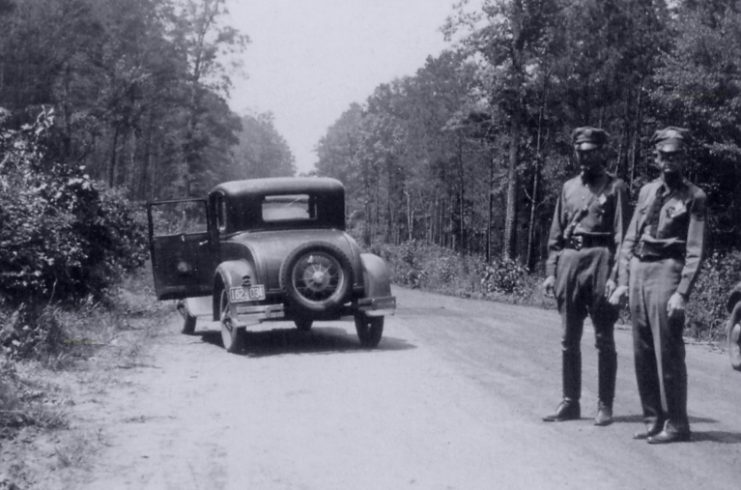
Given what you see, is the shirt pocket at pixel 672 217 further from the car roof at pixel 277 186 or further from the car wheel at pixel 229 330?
the car roof at pixel 277 186

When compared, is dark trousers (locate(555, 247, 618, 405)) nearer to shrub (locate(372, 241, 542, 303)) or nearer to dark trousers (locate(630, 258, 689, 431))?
dark trousers (locate(630, 258, 689, 431))

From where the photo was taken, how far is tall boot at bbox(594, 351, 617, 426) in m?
6.61

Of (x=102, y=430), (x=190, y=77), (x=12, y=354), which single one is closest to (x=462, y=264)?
(x=12, y=354)

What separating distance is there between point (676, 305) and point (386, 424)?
2.35 m

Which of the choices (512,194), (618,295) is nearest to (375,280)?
(618,295)

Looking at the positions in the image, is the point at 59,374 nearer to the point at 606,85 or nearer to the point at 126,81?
the point at 606,85

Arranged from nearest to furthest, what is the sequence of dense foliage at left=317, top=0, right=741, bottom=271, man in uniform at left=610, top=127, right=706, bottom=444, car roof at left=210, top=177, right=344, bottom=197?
1. man in uniform at left=610, top=127, right=706, bottom=444
2. car roof at left=210, top=177, right=344, bottom=197
3. dense foliage at left=317, top=0, right=741, bottom=271

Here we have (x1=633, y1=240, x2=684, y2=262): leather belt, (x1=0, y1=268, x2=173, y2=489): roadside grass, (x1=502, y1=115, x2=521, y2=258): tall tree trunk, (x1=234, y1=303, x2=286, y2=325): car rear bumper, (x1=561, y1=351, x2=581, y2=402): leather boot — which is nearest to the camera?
(x1=0, y1=268, x2=173, y2=489): roadside grass

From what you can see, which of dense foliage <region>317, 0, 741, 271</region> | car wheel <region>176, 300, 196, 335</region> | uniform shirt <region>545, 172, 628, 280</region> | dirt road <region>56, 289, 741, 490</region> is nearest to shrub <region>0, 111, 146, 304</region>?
car wheel <region>176, 300, 196, 335</region>

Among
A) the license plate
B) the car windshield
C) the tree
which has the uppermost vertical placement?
the tree

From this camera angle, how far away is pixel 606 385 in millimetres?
6625

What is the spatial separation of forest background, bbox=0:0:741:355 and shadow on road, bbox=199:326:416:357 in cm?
265

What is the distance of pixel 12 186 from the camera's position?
444 inches

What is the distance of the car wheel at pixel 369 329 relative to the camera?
37.5 feet
